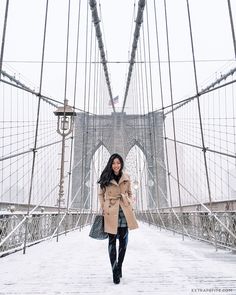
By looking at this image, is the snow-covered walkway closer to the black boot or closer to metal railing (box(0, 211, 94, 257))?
the black boot

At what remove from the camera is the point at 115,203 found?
257 centimetres

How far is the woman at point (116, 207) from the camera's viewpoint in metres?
2.53

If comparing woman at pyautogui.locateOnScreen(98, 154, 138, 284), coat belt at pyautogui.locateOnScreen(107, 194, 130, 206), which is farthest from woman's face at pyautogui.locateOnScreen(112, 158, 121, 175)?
coat belt at pyautogui.locateOnScreen(107, 194, 130, 206)

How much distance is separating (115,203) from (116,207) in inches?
1.3

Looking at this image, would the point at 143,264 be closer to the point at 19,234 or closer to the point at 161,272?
the point at 161,272

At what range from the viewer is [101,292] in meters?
2.15

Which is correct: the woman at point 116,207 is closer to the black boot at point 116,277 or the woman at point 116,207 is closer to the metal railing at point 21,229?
the black boot at point 116,277

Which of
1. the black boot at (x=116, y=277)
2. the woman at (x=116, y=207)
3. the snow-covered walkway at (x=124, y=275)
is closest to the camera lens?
the snow-covered walkway at (x=124, y=275)

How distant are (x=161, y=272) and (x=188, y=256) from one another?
1115 mm

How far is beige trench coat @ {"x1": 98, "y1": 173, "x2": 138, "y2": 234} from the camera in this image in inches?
99.5

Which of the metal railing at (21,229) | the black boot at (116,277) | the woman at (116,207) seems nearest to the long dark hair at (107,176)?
the woman at (116,207)

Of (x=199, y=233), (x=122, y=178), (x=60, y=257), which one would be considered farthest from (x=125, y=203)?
(x=199, y=233)

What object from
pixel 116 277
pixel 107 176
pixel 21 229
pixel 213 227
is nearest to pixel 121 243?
pixel 116 277

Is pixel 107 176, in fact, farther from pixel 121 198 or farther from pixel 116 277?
pixel 116 277
